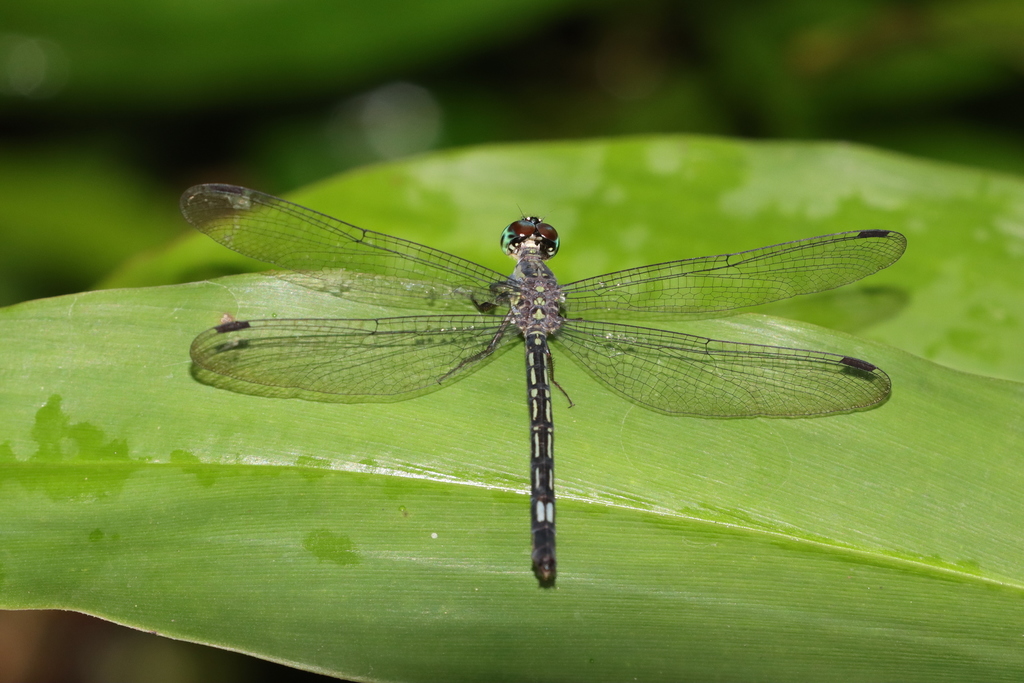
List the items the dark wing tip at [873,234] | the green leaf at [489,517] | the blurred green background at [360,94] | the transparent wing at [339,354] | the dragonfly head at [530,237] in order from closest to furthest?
the green leaf at [489,517], the transparent wing at [339,354], the dark wing tip at [873,234], the dragonfly head at [530,237], the blurred green background at [360,94]

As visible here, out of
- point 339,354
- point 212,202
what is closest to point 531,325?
point 339,354

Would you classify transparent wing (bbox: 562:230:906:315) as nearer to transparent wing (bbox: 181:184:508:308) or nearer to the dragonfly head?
the dragonfly head

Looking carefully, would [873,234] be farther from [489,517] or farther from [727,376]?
[489,517]

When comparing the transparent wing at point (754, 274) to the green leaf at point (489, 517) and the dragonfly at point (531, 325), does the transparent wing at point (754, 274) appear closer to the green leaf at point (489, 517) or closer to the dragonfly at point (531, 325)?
the dragonfly at point (531, 325)

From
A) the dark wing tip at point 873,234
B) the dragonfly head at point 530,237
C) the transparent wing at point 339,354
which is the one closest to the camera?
the transparent wing at point 339,354

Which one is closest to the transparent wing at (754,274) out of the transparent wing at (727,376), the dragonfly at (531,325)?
the dragonfly at (531,325)

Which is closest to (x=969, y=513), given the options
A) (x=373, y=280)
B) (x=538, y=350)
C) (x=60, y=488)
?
(x=538, y=350)
